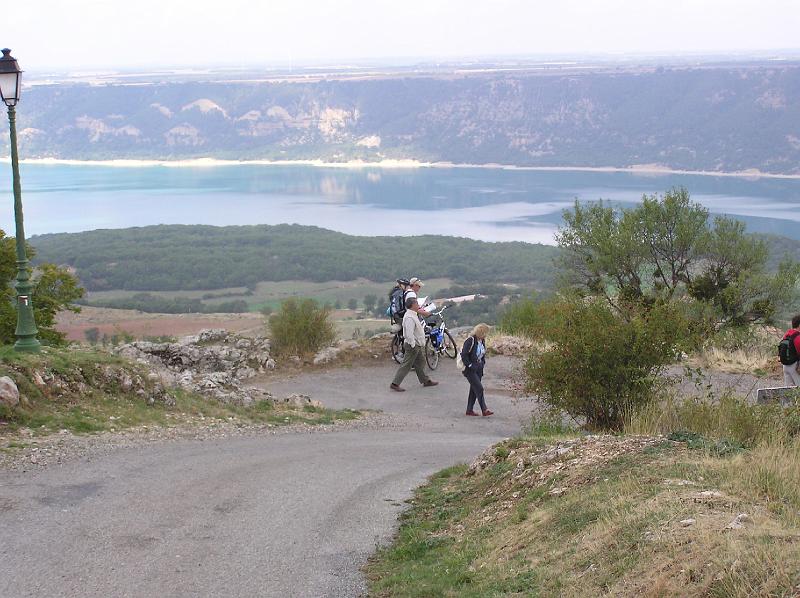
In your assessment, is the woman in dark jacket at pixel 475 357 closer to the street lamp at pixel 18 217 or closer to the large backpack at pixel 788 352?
the large backpack at pixel 788 352

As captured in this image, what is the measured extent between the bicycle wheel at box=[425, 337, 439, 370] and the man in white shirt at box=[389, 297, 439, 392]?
44.7 inches

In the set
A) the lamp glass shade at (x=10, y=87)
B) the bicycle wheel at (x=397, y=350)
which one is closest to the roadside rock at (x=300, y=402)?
the bicycle wheel at (x=397, y=350)

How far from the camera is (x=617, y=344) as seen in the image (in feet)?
33.3

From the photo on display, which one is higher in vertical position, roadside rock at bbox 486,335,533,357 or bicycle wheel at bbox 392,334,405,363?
bicycle wheel at bbox 392,334,405,363

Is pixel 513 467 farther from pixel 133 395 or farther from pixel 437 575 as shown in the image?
pixel 133 395

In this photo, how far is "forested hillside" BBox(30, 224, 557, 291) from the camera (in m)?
71.2

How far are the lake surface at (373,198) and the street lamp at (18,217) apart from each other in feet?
270

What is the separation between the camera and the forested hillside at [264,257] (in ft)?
234

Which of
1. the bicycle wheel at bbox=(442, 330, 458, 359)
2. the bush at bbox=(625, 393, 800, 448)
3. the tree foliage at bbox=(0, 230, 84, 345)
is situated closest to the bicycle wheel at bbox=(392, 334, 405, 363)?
the bicycle wheel at bbox=(442, 330, 458, 359)

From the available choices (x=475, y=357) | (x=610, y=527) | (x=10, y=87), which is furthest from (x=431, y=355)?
(x=610, y=527)

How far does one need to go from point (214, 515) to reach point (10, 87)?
280 inches

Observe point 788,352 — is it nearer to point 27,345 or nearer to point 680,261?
point 27,345

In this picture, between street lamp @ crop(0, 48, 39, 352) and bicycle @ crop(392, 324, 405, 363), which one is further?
bicycle @ crop(392, 324, 405, 363)

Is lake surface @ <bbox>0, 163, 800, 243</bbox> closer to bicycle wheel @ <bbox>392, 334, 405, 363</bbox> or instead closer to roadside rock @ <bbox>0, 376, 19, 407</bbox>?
bicycle wheel @ <bbox>392, 334, 405, 363</bbox>
